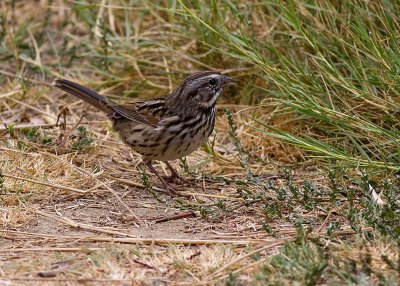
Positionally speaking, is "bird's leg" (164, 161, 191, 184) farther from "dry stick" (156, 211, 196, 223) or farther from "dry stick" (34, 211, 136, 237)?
"dry stick" (34, 211, 136, 237)

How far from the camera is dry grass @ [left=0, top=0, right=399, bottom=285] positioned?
170 inches

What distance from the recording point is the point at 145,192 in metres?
5.95

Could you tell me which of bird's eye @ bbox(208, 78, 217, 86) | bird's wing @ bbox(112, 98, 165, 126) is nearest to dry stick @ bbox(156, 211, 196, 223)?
bird's wing @ bbox(112, 98, 165, 126)

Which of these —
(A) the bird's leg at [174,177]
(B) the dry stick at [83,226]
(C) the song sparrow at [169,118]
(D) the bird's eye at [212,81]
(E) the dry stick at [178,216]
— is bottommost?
(A) the bird's leg at [174,177]

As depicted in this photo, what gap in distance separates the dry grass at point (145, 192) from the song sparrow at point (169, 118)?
18 centimetres

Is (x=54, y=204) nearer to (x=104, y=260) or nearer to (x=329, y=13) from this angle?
(x=104, y=260)

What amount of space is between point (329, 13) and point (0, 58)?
3.36 meters

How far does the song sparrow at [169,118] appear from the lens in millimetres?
5949

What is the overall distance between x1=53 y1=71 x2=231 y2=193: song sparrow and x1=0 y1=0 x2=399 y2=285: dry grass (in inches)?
7.0

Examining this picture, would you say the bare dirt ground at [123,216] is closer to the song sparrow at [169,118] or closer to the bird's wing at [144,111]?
the song sparrow at [169,118]

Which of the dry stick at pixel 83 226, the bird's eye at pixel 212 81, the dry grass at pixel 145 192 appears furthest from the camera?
the bird's eye at pixel 212 81

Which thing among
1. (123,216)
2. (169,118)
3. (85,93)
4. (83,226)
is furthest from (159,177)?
(83,226)

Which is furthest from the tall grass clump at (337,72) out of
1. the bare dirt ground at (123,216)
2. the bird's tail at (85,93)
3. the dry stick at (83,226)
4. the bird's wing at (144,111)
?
the dry stick at (83,226)

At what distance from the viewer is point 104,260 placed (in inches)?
173
